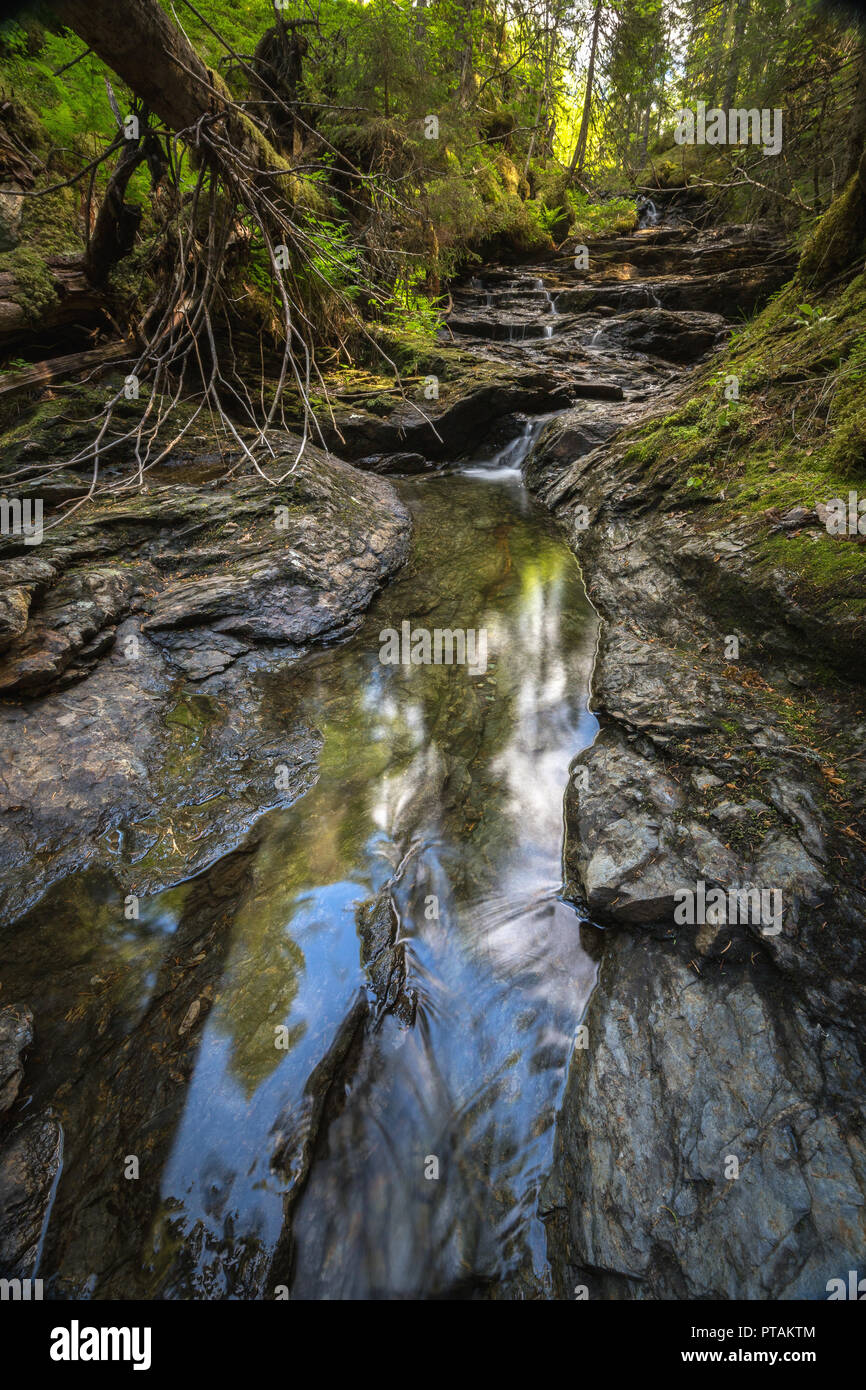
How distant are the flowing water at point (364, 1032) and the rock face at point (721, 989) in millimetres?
247

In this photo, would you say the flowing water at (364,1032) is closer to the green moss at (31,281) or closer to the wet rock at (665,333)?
the green moss at (31,281)

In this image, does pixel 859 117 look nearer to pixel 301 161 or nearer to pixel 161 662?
pixel 301 161

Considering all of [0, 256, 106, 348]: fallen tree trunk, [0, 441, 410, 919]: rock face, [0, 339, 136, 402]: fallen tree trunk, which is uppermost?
→ [0, 256, 106, 348]: fallen tree trunk

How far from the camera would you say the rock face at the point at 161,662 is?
9.68 ft

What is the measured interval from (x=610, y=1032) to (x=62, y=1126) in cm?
230

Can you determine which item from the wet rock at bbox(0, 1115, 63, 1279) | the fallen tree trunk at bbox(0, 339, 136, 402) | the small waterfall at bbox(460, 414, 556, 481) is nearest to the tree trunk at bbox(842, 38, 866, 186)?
the small waterfall at bbox(460, 414, 556, 481)

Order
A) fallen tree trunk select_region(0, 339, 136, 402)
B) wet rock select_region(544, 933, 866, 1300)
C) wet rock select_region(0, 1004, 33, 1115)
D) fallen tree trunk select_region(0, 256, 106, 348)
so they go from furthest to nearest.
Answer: fallen tree trunk select_region(0, 339, 136, 402)
fallen tree trunk select_region(0, 256, 106, 348)
wet rock select_region(0, 1004, 33, 1115)
wet rock select_region(544, 933, 866, 1300)

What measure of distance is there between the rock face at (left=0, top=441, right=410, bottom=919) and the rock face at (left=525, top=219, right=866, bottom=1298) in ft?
7.20

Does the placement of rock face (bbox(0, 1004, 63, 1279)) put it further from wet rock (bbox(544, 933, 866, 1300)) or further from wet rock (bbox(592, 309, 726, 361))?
wet rock (bbox(592, 309, 726, 361))

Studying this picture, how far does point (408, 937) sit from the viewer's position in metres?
2.86

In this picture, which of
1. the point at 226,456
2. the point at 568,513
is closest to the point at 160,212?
the point at 226,456

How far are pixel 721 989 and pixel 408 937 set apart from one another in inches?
60.1

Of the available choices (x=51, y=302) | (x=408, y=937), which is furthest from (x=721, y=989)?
(x=51, y=302)

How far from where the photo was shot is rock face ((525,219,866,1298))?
1.75m
